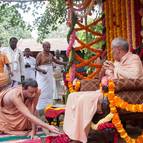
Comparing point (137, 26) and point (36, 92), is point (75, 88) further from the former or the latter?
point (137, 26)

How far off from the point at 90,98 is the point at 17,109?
1.02m

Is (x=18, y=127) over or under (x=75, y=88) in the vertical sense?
under

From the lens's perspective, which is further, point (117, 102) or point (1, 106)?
point (1, 106)

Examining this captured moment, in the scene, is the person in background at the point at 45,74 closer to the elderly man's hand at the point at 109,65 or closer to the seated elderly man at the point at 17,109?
the seated elderly man at the point at 17,109

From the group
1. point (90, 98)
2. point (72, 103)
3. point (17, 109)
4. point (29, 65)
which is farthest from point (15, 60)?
point (90, 98)

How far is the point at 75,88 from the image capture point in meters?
6.28

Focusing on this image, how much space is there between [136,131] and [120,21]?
116 inches

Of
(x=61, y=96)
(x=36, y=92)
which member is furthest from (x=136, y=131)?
(x=61, y=96)

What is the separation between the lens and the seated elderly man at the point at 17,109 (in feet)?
16.9

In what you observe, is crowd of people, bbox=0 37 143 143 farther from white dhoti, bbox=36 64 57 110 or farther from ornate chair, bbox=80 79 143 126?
white dhoti, bbox=36 64 57 110

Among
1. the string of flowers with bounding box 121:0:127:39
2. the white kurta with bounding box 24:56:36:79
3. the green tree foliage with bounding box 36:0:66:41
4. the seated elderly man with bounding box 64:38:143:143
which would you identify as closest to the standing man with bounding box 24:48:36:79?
the white kurta with bounding box 24:56:36:79

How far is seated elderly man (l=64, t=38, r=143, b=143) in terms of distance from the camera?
4.98 metres

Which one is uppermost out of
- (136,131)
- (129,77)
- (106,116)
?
(129,77)

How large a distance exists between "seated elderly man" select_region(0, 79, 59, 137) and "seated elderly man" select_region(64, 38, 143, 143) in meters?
0.50
